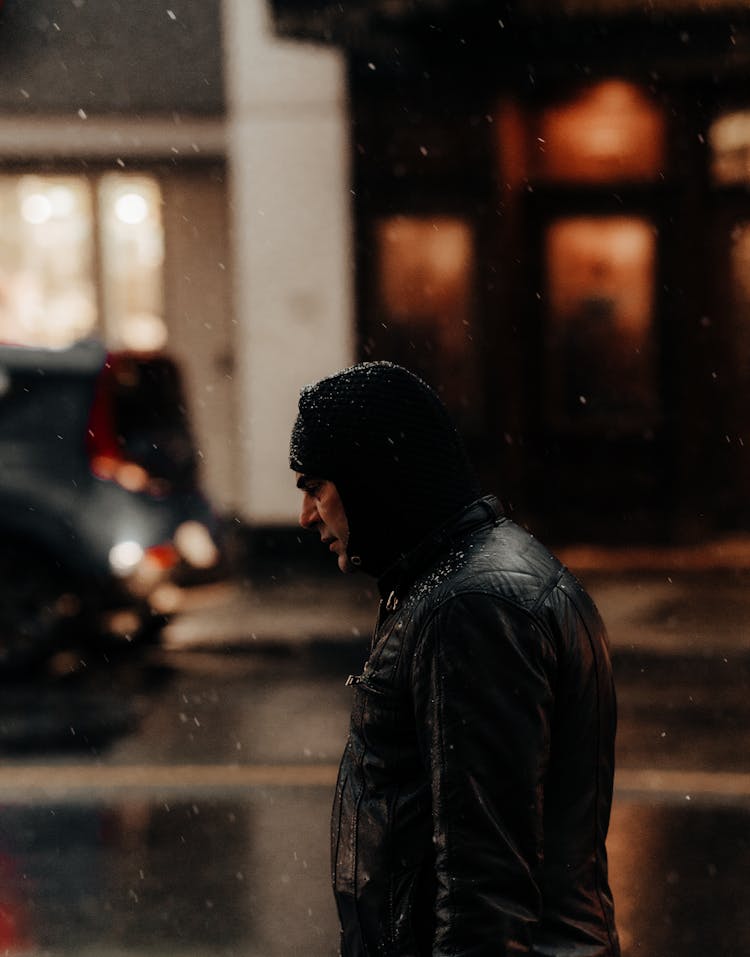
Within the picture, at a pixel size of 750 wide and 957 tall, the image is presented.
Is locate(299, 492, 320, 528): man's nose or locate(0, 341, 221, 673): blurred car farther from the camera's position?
locate(0, 341, 221, 673): blurred car

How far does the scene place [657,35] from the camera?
12539 mm

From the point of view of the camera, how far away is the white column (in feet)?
41.9

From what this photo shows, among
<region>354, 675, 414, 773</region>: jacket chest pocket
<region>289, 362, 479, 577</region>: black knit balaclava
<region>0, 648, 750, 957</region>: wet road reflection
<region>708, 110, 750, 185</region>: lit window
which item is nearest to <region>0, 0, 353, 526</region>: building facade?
<region>708, 110, 750, 185</region>: lit window

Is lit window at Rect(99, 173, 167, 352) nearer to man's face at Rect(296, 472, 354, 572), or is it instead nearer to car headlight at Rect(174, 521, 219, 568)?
car headlight at Rect(174, 521, 219, 568)

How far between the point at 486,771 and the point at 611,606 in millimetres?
8642

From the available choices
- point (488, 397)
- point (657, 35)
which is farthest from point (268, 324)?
point (657, 35)

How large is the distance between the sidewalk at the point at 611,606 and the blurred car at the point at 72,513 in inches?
19.2

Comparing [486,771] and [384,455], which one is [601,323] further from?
[486,771]

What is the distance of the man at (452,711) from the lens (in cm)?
198

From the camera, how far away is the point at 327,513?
89.5 inches

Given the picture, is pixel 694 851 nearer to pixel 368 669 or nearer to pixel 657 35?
pixel 368 669

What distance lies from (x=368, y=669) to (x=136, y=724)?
549 centimetres

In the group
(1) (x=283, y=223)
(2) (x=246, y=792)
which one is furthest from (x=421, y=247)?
(2) (x=246, y=792)

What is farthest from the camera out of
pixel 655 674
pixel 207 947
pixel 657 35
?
pixel 657 35
